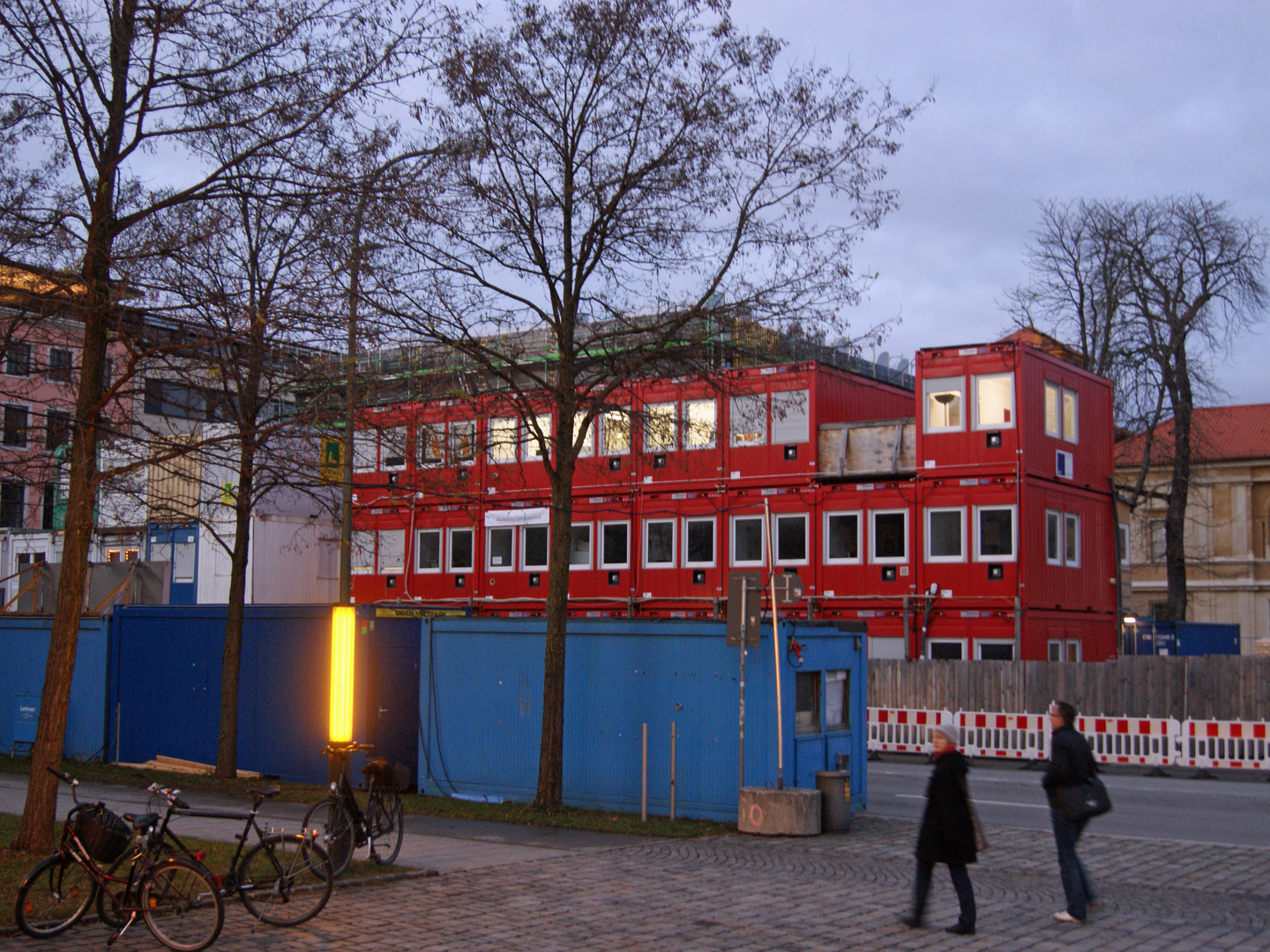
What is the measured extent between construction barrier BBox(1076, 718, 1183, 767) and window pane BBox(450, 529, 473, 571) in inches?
807

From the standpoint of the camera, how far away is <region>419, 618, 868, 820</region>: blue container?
16156 millimetres

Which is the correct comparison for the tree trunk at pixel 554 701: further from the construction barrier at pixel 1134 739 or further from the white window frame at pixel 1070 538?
the white window frame at pixel 1070 538

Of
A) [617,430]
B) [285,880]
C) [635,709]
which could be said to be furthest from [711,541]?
[285,880]

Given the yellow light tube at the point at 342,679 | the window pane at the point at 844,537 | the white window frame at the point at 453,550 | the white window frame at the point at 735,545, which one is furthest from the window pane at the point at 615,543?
the yellow light tube at the point at 342,679

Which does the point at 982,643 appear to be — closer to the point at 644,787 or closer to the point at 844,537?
the point at 844,537

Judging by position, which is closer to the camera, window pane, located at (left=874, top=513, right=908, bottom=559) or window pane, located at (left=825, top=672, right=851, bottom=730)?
window pane, located at (left=825, top=672, right=851, bottom=730)

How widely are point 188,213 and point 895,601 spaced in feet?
80.0

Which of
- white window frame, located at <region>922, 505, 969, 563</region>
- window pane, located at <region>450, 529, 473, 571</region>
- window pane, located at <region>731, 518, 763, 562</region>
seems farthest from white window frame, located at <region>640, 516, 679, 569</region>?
white window frame, located at <region>922, 505, 969, 563</region>

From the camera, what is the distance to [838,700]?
1712 centimetres

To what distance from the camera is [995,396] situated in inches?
1291

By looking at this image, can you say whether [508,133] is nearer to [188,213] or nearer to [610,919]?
[188,213]

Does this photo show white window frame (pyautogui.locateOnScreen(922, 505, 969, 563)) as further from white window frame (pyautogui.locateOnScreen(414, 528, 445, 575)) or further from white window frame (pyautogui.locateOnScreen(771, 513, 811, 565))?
white window frame (pyautogui.locateOnScreen(414, 528, 445, 575))

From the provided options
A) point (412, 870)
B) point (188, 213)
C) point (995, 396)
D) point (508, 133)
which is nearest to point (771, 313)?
point (508, 133)

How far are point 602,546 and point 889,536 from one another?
8.82 m
